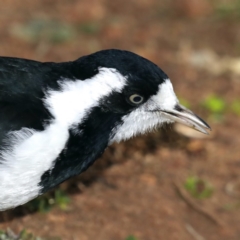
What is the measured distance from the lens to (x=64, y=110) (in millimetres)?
3846

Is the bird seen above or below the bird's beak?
below

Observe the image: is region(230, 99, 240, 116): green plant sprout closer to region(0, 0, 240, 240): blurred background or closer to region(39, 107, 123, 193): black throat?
region(0, 0, 240, 240): blurred background

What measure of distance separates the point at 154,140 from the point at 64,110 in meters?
2.38

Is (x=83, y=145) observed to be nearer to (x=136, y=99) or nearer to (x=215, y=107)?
(x=136, y=99)

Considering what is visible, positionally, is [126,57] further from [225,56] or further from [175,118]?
[225,56]

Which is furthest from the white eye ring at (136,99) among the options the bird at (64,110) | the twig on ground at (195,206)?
the twig on ground at (195,206)

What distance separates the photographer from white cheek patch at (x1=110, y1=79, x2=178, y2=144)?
13.2 ft

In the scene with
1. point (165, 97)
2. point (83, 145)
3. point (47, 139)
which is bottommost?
point (47, 139)

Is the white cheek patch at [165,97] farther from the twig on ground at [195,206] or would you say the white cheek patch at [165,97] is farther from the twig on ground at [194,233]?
the twig on ground at [195,206]

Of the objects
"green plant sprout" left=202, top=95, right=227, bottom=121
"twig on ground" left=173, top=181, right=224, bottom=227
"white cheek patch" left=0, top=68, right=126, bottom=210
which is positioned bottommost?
"white cheek patch" left=0, top=68, right=126, bottom=210

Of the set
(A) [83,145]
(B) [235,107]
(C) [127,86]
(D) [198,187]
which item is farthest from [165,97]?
(B) [235,107]

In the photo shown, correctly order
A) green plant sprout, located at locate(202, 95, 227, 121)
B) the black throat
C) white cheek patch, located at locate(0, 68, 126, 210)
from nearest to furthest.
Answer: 1. white cheek patch, located at locate(0, 68, 126, 210)
2. the black throat
3. green plant sprout, located at locate(202, 95, 227, 121)

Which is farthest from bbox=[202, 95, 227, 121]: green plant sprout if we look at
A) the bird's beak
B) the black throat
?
the black throat

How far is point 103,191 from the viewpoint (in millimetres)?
5398
